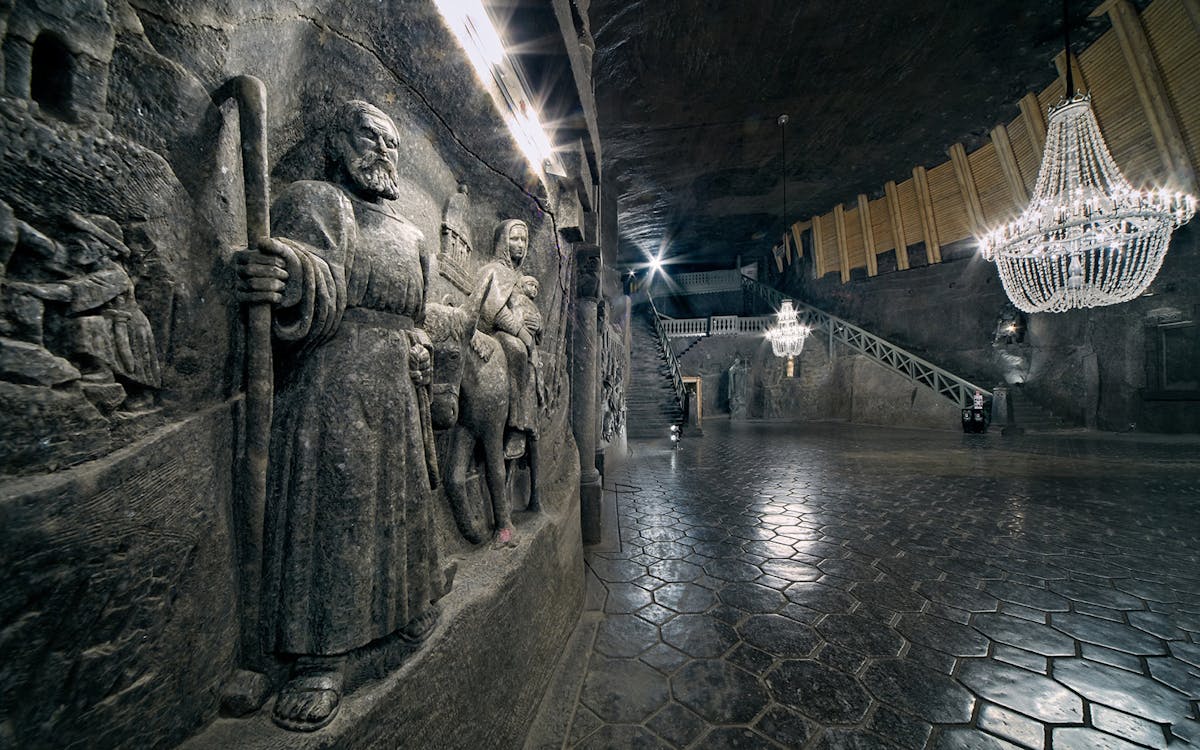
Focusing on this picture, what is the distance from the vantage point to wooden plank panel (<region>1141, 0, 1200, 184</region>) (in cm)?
684

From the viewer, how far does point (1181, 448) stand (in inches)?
322

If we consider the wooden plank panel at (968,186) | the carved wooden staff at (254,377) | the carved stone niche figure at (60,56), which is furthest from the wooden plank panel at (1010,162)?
the carved stone niche figure at (60,56)

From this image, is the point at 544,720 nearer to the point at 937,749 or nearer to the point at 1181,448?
the point at 937,749

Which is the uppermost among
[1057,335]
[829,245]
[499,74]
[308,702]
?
[829,245]

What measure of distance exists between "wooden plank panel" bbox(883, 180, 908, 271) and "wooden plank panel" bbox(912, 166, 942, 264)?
0.57 meters

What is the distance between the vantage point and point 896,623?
102 inches

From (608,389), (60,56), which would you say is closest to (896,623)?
(60,56)

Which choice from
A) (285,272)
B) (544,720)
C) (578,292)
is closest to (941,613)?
(544,720)

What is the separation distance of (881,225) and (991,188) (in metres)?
3.31

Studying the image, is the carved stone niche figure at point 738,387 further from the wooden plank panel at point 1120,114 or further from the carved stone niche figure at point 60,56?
the carved stone niche figure at point 60,56

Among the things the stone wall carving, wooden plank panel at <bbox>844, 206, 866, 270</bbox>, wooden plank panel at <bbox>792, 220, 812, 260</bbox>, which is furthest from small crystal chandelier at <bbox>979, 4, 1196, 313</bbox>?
wooden plank panel at <bbox>792, 220, 812, 260</bbox>

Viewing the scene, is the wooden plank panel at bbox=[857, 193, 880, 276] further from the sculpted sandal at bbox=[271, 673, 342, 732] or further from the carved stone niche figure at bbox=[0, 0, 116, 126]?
the sculpted sandal at bbox=[271, 673, 342, 732]

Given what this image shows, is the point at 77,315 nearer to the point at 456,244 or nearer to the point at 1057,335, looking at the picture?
the point at 456,244

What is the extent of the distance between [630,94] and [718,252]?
1502 cm
